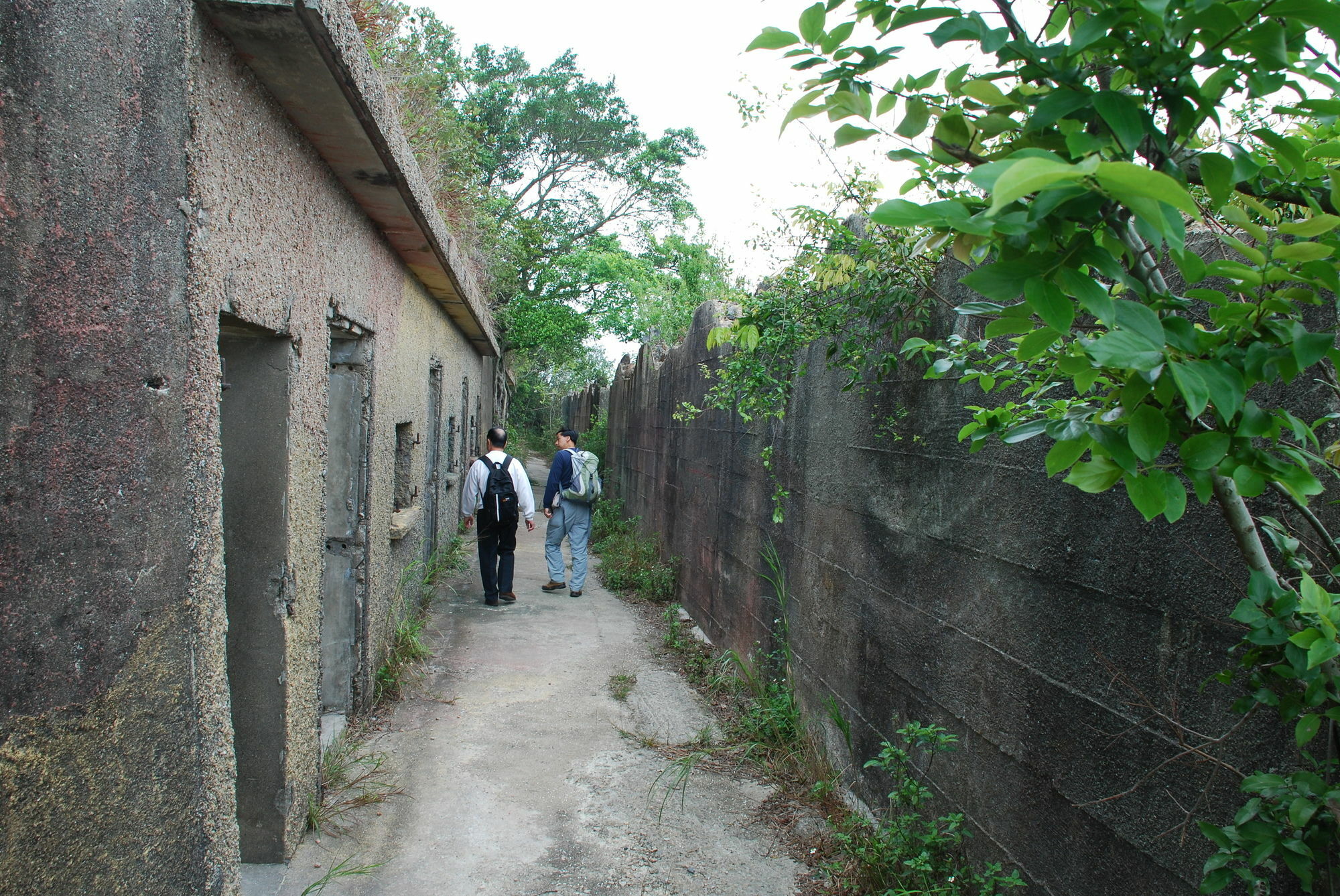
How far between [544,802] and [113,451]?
257cm

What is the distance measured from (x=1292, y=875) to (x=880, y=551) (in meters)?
1.90

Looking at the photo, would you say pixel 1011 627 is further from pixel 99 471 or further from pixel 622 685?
pixel 622 685

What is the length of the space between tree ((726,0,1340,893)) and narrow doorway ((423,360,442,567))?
652 cm

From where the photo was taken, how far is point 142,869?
1.90 metres

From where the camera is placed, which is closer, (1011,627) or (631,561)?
(1011,627)

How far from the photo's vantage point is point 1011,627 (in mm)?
2459

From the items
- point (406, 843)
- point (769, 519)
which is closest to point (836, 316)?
point (769, 519)

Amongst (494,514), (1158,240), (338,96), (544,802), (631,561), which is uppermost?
(338,96)

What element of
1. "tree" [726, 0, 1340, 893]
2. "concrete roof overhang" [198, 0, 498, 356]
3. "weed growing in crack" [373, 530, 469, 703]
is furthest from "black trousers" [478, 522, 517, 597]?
"tree" [726, 0, 1340, 893]

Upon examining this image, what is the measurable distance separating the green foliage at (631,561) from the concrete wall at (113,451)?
5670mm

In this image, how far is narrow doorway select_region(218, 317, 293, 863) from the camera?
116 inches

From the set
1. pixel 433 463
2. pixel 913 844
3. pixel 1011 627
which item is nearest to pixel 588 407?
pixel 433 463

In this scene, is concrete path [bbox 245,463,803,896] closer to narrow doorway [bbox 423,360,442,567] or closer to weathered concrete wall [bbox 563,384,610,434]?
narrow doorway [bbox 423,360,442,567]

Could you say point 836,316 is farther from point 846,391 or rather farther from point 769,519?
point 769,519
